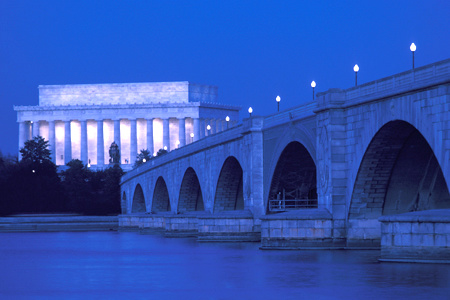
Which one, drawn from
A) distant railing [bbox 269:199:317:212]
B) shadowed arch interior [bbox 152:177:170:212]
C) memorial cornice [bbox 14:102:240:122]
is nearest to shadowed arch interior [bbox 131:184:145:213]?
shadowed arch interior [bbox 152:177:170:212]

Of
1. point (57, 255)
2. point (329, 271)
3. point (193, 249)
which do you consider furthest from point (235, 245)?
point (329, 271)

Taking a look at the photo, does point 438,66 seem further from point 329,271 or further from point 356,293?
point 356,293

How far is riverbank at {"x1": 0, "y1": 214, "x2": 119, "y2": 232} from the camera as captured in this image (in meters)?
107

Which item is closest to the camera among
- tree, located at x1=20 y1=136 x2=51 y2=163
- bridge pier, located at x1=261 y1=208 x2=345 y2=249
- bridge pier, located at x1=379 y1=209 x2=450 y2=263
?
bridge pier, located at x1=379 y1=209 x2=450 y2=263

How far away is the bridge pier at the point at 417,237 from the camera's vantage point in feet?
113

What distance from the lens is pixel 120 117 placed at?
186 meters

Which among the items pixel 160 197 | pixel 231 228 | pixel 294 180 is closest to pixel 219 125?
pixel 160 197

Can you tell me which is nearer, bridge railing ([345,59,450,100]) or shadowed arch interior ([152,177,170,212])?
bridge railing ([345,59,450,100])

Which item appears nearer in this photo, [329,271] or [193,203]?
[329,271]

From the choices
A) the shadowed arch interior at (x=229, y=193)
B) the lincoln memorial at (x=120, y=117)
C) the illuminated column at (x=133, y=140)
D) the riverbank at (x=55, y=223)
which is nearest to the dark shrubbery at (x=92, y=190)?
the riverbank at (x=55, y=223)

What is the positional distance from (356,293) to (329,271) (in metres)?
7.05

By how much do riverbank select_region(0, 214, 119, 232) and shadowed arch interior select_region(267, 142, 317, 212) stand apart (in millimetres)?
50823

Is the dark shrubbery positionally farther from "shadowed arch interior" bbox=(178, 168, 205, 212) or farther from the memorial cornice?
"shadowed arch interior" bbox=(178, 168, 205, 212)

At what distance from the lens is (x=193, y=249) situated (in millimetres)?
53688
